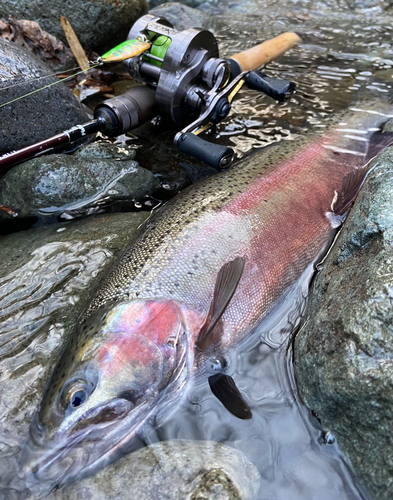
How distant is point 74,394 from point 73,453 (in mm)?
276

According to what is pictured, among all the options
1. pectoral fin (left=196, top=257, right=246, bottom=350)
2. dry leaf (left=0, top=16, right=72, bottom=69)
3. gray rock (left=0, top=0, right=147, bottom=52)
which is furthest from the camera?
gray rock (left=0, top=0, right=147, bottom=52)

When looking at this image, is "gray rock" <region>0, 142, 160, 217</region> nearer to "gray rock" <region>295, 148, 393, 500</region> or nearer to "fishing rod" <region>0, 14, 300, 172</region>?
"fishing rod" <region>0, 14, 300, 172</region>

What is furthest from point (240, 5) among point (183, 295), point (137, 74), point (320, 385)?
point (320, 385)

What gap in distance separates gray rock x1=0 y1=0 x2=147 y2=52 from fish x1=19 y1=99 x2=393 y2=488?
3.80 meters

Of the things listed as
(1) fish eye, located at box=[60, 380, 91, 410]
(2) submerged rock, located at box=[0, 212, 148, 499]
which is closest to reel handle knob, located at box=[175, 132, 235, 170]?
(2) submerged rock, located at box=[0, 212, 148, 499]

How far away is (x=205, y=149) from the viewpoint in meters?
3.31

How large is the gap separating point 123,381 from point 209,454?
1.90 ft

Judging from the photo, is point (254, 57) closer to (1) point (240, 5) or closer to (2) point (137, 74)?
(2) point (137, 74)

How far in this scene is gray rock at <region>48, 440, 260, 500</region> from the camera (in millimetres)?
2008

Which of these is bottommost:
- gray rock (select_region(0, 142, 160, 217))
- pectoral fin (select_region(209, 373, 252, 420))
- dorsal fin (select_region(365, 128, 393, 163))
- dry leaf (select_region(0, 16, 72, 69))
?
pectoral fin (select_region(209, 373, 252, 420))

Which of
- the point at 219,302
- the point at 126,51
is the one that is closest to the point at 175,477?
the point at 219,302

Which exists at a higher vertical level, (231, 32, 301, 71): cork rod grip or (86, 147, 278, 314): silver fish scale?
(231, 32, 301, 71): cork rod grip

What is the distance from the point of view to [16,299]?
2957 mm

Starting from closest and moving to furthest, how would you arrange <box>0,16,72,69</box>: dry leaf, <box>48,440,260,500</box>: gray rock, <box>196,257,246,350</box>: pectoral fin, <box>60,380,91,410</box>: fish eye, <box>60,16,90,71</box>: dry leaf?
<box>48,440,260,500</box>: gray rock
<box>60,380,91,410</box>: fish eye
<box>196,257,246,350</box>: pectoral fin
<box>60,16,90,71</box>: dry leaf
<box>0,16,72,69</box>: dry leaf
